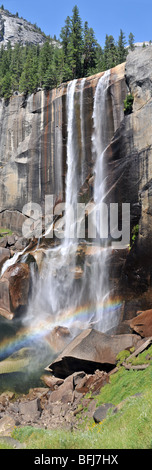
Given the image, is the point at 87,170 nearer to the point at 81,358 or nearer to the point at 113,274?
the point at 113,274

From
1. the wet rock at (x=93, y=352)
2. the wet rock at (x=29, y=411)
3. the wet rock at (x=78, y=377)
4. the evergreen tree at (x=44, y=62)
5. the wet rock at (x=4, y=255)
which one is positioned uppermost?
the evergreen tree at (x=44, y=62)

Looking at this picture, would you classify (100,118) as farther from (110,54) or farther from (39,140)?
(110,54)

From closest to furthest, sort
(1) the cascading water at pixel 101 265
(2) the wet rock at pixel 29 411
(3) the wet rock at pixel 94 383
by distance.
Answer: (2) the wet rock at pixel 29 411
(3) the wet rock at pixel 94 383
(1) the cascading water at pixel 101 265

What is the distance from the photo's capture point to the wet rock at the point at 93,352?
52.5ft


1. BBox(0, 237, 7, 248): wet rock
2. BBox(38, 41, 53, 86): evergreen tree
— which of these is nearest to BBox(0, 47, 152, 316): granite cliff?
BBox(0, 237, 7, 248): wet rock

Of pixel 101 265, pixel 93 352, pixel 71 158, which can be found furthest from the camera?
pixel 71 158

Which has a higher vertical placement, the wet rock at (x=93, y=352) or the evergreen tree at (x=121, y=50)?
the evergreen tree at (x=121, y=50)

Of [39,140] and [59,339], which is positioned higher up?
[39,140]

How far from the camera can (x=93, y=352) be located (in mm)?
16141

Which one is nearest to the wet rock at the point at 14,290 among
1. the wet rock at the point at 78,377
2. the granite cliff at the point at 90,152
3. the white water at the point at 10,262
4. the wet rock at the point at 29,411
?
the white water at the point at 10,262

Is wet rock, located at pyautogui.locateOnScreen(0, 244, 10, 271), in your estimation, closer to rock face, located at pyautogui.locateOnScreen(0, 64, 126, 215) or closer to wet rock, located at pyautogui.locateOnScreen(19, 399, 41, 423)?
rock face, located at pyautogui.locateOnScreen(0, 64, 126, 215)

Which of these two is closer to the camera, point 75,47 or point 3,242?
point 3,242

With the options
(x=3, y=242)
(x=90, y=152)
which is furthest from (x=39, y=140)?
(x=3, y=242)

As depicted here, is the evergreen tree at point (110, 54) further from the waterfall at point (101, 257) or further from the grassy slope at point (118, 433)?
the grassy slope at point (118, 433)
